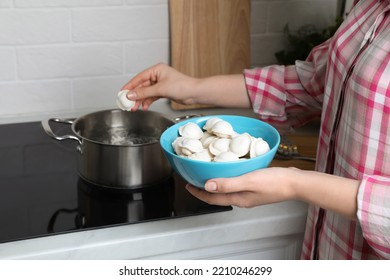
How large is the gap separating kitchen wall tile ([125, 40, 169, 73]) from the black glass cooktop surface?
1.04 ft

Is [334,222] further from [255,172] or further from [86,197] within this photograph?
[86,197]

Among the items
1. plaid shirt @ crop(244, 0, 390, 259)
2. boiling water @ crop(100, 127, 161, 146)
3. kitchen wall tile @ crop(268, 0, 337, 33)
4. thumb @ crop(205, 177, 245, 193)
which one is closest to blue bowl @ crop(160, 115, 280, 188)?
thumb @ crop(205, 177, 245, 193)

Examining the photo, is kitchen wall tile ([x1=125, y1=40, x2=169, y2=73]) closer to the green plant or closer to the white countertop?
the green plant

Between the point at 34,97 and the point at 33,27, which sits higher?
the point at 33,27

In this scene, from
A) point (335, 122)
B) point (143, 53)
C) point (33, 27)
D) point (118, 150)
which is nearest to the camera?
point (335, 122)

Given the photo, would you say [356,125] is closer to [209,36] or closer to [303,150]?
[303,150]

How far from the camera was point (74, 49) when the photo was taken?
4.33ft

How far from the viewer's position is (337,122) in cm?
85

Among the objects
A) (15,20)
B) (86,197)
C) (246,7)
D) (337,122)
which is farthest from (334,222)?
(15,20)

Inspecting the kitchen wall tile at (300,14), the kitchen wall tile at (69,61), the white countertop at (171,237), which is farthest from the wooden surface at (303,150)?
the kitchen wall tile at (69,61)

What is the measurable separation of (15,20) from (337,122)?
77 centimetres

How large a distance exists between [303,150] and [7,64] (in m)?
0.69

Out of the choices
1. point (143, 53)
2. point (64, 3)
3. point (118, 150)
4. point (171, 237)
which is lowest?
point (171, 237)

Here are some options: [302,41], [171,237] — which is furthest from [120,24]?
[171,237]
